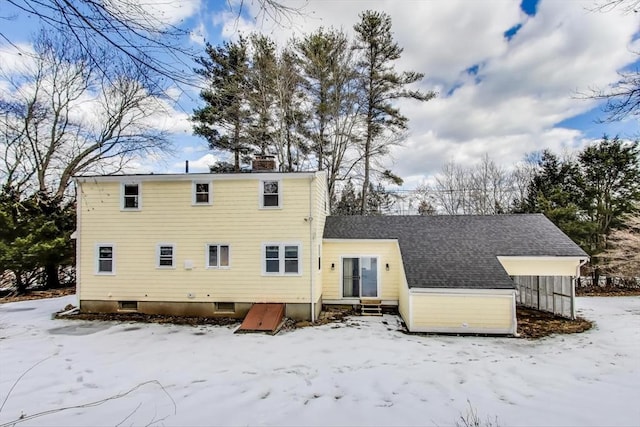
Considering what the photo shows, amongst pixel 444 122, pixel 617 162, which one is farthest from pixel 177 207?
pixel 617 162

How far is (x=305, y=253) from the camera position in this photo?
11.4 metres

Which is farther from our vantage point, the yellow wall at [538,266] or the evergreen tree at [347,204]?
the evergreen tree at [347,204]

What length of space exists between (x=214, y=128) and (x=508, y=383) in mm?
17792

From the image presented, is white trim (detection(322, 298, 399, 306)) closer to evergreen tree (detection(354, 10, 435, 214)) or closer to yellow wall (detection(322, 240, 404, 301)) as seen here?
yellow wall (detection(322, 240, 404, 301))

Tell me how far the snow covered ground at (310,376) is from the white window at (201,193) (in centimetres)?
415

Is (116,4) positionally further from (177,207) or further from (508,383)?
(177,207)

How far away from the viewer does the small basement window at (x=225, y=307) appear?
11.6 m

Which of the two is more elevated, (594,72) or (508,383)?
(594,72)

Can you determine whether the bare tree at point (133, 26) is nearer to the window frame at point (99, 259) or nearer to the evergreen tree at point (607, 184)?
the window frame at point (99, 259)

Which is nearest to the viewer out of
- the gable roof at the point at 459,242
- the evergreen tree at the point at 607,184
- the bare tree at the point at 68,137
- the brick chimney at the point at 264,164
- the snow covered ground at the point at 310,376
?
the snow covered ground at the point at 310,376

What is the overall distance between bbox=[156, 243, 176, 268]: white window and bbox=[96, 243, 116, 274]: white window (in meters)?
1.70

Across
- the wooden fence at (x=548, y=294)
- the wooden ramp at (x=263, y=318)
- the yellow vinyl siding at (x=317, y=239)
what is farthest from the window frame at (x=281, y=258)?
the wooden fence at (x=548, y=294)

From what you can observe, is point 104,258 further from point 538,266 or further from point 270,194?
point 538,266

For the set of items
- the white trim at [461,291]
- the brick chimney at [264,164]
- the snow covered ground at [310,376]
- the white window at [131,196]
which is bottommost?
the snow covered ground at [310,376]
